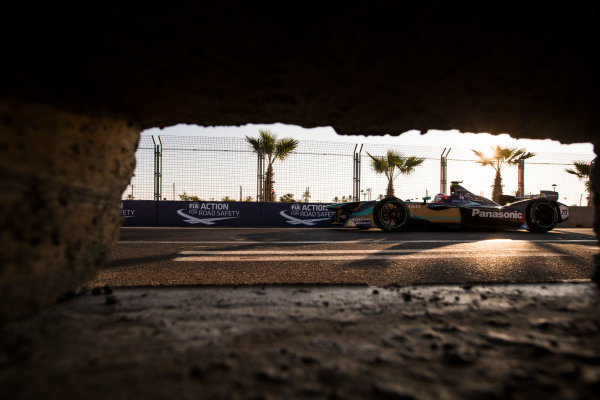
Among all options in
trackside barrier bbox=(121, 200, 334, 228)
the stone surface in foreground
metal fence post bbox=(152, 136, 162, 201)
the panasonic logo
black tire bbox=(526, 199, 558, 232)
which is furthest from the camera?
metal fence post bbox=(152, 136, 162, 201)

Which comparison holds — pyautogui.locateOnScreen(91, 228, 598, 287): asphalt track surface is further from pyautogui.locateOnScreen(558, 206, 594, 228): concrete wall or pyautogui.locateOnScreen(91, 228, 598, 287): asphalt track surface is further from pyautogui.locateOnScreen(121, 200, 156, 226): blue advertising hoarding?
pyautogui.locateOnScreen(558, 206, 594, 228): concrete wall

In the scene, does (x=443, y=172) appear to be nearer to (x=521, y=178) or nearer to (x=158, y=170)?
(x=521, y=178)

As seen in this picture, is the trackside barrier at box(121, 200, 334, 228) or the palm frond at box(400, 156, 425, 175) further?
the palm frond at box(400, 156, 425, 175)

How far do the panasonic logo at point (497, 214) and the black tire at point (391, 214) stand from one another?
1.72 metres

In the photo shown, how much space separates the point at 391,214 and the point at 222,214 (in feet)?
21.4

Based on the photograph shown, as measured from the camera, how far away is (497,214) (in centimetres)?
645

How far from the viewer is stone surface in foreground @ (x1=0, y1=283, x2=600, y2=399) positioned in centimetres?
57

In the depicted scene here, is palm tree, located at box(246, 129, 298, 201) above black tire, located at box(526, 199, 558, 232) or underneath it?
above

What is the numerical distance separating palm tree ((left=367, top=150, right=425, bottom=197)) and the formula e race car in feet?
17.6

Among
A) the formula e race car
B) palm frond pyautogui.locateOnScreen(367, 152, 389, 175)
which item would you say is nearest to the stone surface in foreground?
the formula e race car

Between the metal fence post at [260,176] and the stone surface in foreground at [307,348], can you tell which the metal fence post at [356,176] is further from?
the stone surface in foreground at [307,348]

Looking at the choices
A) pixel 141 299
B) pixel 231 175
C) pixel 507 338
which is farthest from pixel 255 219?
pixel 507 338

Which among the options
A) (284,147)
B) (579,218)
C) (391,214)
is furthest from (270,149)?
(579,218)

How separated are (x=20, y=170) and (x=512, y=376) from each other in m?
1.39
